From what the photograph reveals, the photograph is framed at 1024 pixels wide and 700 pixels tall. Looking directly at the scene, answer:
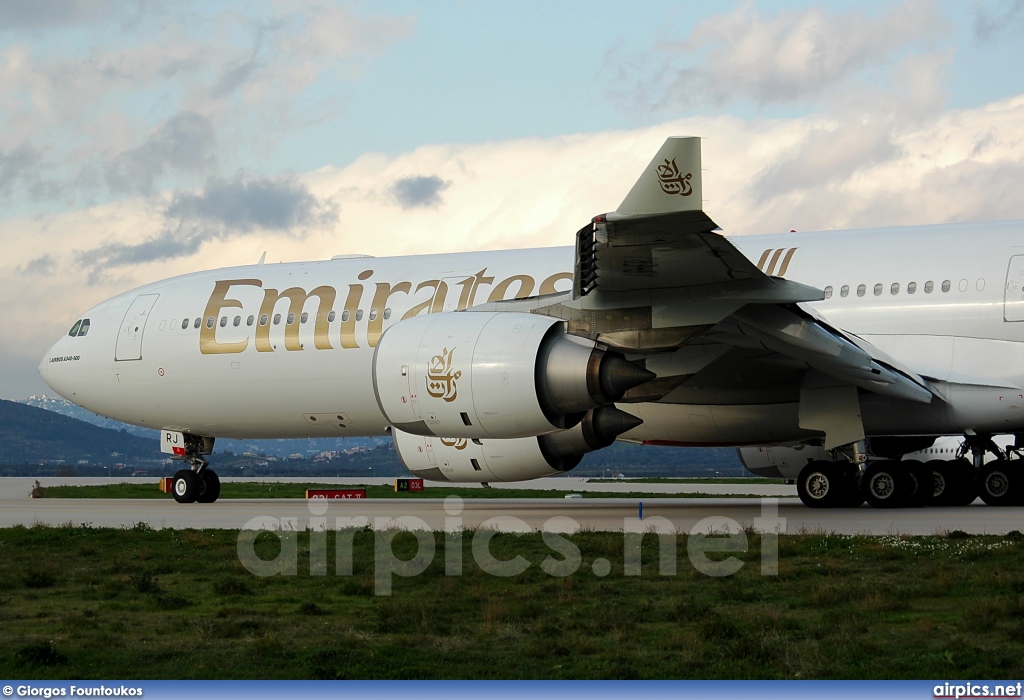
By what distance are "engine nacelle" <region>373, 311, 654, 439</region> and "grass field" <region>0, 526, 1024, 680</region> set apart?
6.36ft

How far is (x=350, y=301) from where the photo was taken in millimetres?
18750

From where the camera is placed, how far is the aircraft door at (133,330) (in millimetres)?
20797

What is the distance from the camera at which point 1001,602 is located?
25.1 feet

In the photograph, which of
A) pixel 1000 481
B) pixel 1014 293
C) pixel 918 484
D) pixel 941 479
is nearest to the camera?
pixel 1014 293

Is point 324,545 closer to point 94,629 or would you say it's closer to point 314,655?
point 94,629

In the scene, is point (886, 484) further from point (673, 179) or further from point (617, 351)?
point (673, 179)

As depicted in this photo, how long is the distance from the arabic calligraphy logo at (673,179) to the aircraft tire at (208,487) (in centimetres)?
1365

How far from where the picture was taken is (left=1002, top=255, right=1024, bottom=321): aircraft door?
49.5 feet

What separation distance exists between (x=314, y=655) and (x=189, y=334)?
14382mm

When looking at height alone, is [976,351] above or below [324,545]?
above

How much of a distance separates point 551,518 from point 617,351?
12.7ft

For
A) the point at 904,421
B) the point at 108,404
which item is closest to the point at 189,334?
the point at 108,404

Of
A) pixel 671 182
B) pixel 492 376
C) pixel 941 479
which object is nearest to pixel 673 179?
pixel 671 182

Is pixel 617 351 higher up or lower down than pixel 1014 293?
lower down
